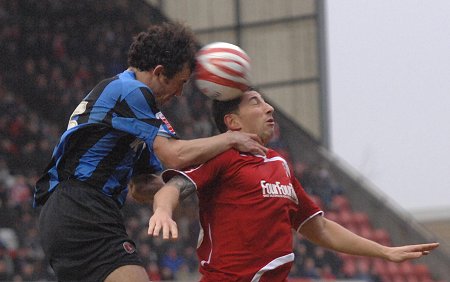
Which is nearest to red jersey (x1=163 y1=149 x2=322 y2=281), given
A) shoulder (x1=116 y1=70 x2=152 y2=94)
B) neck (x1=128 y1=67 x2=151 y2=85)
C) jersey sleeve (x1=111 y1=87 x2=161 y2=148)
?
jersey sleeve (x1=111 y1=87 x2=161 y2=148)

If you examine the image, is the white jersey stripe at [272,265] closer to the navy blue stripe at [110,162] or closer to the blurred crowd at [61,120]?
the navy blue stripe at [110,162]

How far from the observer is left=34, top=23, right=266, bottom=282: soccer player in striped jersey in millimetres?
4707

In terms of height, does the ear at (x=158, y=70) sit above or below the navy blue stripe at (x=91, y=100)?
above

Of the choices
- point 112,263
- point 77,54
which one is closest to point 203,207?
point 112,263

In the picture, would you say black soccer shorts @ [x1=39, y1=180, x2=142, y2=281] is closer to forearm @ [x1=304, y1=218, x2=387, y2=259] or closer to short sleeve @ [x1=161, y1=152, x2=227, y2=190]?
short sleeve @ [x1=161, y1=152, x2=227, y2=190]

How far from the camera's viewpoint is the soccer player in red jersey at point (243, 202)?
15.0ft

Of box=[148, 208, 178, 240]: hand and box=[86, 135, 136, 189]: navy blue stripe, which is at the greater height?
box=[86, 135, 136, 189]: navy blue stripe

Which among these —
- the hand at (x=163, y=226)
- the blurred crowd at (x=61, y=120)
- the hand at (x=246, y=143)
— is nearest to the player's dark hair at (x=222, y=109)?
the hand at (x=246, y=143)

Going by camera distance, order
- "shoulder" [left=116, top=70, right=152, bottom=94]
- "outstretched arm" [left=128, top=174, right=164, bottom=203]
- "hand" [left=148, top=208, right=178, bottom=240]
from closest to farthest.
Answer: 1. "hand" [left=148, top=208, right=178, bottom=240]
2. "shoulder" [left=116, top=70, right=152, bottom=94]
3. "outstretched arm" [left=128, top=174, right=164, bottom=203]

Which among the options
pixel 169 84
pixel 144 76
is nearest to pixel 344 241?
pixel 169 84

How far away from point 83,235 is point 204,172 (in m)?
0.71

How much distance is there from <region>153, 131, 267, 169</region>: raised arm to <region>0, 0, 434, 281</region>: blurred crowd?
917cm

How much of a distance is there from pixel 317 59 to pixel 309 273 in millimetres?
7473

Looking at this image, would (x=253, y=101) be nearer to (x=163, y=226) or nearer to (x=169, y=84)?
(x=169, y=84)
